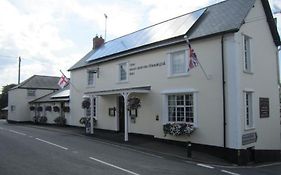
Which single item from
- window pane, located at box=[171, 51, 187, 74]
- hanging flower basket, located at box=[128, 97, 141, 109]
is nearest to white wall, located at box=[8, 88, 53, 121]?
hanging flower basket, located at box=[128, 97, 141, 109]

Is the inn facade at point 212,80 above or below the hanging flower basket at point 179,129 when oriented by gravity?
above

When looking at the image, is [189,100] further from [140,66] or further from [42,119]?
[42,119]

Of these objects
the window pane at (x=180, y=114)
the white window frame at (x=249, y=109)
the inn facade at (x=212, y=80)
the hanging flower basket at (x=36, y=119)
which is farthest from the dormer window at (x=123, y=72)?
the hanging flower basket at (x=36, y=119)

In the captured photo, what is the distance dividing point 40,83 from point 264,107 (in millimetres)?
31375

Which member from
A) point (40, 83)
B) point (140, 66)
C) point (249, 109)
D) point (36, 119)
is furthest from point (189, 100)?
point (40, 83)

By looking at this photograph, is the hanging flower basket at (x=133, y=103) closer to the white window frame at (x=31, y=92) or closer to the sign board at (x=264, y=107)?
the sign board at (x=264, y=107)

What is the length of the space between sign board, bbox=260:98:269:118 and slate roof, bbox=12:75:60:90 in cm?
3004

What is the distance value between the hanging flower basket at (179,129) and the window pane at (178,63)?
296cm

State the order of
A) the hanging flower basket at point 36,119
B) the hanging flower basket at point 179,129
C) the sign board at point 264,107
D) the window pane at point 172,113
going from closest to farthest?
1. the hanging flower basket at point 179,129
2. the sign board at point 264,107
3. the window pane at point 172,113
4. the hanging flower basket at point 36,119

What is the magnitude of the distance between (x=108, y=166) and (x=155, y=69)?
29.9 ft

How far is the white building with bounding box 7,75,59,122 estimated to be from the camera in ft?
128

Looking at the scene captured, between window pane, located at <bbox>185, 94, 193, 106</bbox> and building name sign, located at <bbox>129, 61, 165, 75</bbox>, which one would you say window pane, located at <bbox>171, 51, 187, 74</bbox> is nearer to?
building name sign, located at <bbox>129, 61, 165, 75</bbox>

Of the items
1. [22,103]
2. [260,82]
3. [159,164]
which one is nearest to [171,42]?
[260,82]

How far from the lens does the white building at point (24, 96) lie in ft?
128
